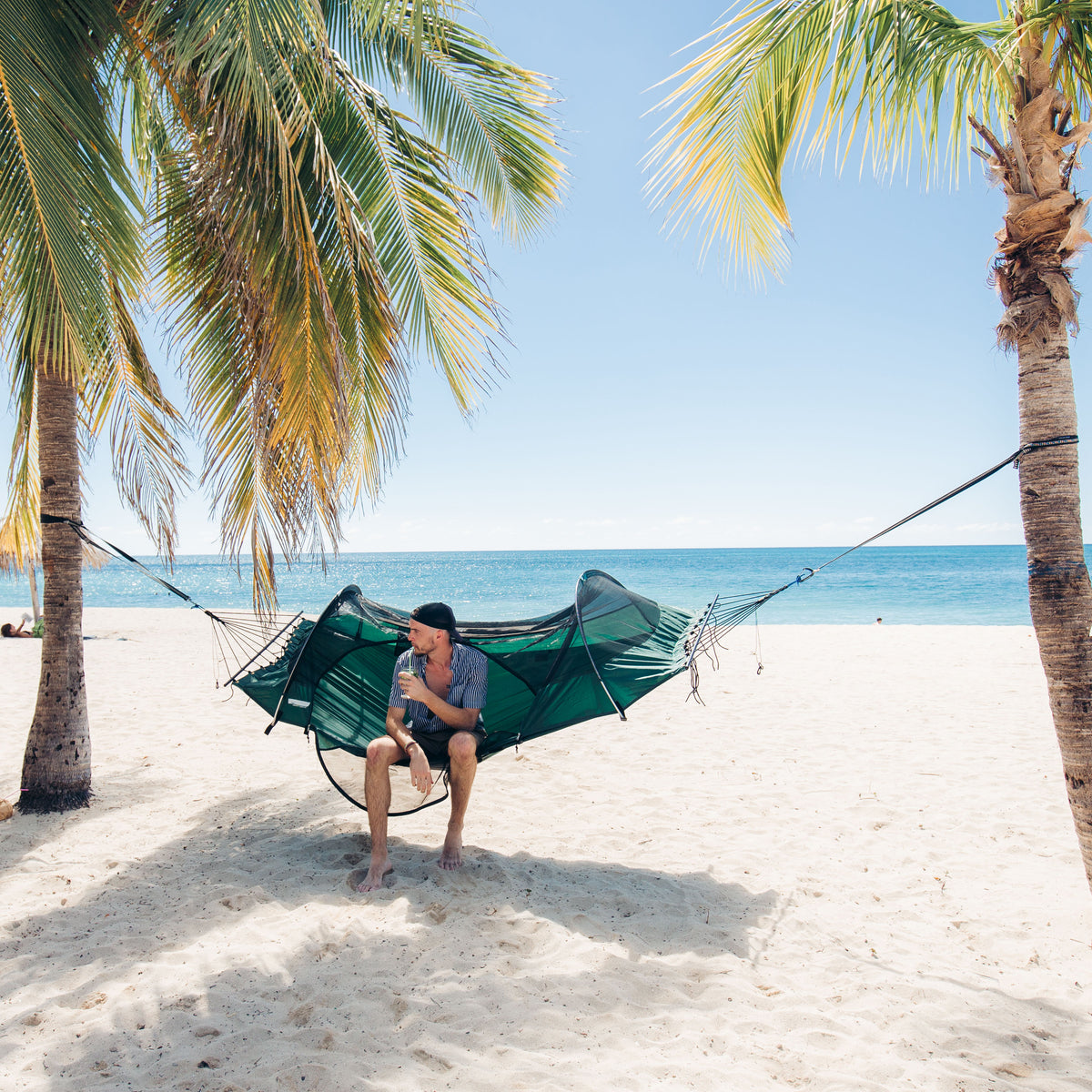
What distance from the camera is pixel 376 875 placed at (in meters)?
2.28

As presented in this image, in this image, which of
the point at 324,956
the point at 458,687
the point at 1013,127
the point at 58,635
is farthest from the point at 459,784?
the point at 1013,127

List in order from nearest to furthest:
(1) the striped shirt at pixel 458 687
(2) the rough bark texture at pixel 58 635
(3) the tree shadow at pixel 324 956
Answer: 1. (3) the tree shadow at pixel 324 956
2. (1) the striped shirt at pixel 458 687
3. (2) the rough bark texture at pixel 58 635

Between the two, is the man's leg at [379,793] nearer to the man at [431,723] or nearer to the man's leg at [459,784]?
the man at [431,723]

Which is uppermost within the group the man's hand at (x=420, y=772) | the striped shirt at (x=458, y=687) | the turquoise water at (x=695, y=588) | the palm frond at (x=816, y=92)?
the palm frond at (x=816, y=92)

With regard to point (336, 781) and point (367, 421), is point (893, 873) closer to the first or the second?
point (336, 781)

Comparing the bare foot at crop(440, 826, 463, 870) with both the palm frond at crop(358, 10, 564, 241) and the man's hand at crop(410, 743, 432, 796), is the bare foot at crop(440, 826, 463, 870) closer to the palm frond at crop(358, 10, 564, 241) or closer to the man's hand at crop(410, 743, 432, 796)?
the man's hand at crop(410, 743, 432, 796)

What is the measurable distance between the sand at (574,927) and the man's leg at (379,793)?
0.32 ft

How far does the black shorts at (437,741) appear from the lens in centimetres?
242

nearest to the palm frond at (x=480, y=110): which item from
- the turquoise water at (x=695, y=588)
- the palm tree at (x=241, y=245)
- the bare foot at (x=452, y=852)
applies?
the palm tree at (x=241, y=245)

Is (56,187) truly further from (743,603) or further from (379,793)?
(743,603)

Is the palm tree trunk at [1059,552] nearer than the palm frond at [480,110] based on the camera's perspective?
Yes

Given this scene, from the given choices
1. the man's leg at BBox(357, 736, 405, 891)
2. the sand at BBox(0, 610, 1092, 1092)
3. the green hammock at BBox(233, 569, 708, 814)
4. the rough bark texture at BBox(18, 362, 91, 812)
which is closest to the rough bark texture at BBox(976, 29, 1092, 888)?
the sand at BBox(0, 610, 1092, 1092)

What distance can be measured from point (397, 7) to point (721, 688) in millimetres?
4684

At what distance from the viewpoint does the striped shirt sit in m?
2.45
